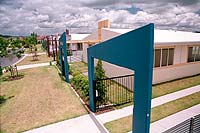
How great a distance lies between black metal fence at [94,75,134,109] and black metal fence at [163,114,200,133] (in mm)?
3939

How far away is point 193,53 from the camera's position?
13414mm

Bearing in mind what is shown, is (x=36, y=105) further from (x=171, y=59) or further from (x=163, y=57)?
(x=171, y=59)

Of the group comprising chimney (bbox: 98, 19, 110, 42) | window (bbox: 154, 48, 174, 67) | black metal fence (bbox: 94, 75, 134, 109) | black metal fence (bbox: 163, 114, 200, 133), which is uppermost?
chimney (bbox: 98, 19, 110, 42)

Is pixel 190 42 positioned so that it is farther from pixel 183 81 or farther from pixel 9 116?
pixel 9 116

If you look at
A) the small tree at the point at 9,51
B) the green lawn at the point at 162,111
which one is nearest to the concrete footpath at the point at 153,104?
the green lawn at the point at 162,111

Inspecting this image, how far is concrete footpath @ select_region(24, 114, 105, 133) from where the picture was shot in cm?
626

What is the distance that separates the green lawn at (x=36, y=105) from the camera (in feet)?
23.5

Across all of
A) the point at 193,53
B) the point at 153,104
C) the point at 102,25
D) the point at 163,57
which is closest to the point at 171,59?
the point at 163,57

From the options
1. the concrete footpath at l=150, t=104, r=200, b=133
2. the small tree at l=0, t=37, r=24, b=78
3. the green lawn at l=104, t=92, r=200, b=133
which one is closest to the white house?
the green lawn at l=104, t=92, r=200, b=133

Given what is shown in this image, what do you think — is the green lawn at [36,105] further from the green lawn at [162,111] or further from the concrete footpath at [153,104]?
the green lawn at [162,111]

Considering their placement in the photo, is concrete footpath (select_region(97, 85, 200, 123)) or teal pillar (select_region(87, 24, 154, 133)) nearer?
teal pillar (select_region(87, 24, 154, 133))

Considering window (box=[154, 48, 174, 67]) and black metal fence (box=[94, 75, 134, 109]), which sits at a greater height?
window (box=[154, 48, 174, 67])

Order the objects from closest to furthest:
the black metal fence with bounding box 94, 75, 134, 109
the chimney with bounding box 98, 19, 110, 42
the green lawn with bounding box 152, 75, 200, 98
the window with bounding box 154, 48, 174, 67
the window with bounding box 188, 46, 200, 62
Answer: the black metal fence with bounding box 94, 75, 134, 109 < the green lawn with bounding box 152, 75, 200, 98 < the window with bounding box 154, 48, 174, 67 < the window with bounding box 188, 46, 200, 62 < the chimney with bounding box 98, 19, 110, 42

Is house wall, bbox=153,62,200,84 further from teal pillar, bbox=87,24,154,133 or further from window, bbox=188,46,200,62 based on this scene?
teal pillar, bbox=87,24,154,133
